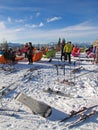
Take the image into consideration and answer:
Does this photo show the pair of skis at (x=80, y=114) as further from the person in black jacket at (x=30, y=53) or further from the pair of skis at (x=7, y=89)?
the person in black jacket at (x=30, y=53)

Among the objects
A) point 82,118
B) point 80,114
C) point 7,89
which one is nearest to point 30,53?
point 7,89

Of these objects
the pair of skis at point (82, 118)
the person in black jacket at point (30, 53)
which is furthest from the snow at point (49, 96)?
the person in black jacket at point (30, 53)

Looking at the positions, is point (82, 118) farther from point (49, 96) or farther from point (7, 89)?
point (7, 89)

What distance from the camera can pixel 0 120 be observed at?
833cm

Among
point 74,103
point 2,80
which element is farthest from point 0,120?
point 2,80

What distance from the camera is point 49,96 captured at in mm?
11039

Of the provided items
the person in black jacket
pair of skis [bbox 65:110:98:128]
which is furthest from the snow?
the person in black jacket

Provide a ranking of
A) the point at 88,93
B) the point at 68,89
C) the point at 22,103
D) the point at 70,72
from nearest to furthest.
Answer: the point at 22,103
the point at 88,93
the point at 68,89
the point at 70,72

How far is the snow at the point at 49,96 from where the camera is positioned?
8.12m

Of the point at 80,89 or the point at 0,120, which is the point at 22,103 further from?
the point at 80,89

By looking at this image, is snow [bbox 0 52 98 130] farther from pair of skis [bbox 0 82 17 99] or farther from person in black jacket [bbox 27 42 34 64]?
person in black jacket [bbox 27 42 34 64]

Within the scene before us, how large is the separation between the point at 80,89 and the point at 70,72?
4.12 metres

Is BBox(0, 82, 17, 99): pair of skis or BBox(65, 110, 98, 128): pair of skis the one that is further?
BBox(0, 82, 17, 99): pair of skis

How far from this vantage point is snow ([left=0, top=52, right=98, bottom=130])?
8.12 meters
